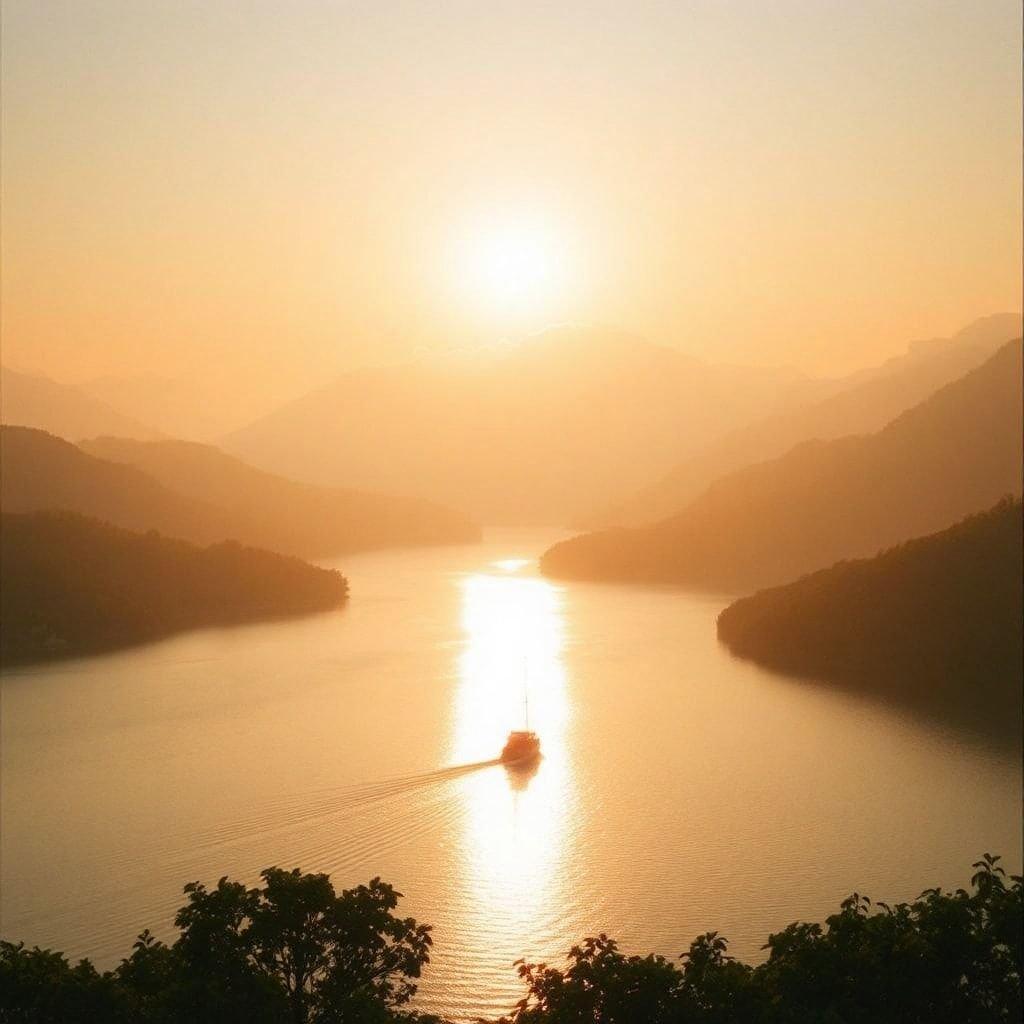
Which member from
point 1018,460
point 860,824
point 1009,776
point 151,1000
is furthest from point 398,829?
point 1018,460

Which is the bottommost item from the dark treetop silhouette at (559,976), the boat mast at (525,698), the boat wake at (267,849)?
the boat wake at (267,849)

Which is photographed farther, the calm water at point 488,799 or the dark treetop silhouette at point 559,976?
the calm water at point 488,799

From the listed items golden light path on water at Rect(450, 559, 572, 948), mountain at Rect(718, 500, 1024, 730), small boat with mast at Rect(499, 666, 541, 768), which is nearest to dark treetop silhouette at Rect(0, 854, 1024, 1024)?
golden light path on water at Rect(450, 559, 572, 948)

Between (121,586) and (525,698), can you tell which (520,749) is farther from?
(121,586)

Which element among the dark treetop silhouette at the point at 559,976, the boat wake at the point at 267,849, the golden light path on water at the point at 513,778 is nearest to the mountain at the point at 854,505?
the golden light path on water at the point at 513,778

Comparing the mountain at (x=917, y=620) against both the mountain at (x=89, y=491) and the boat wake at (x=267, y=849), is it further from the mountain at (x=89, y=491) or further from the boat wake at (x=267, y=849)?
the mountain at (x=89, y=491)

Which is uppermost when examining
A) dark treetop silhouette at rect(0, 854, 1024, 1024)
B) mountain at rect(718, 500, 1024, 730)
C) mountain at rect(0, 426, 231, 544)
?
mountain at rect(0, 426, 231, 544)

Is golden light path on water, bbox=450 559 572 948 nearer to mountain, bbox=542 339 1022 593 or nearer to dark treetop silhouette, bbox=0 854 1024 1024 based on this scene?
dark treetop silhouette, bbox=0 854 1024 1024
